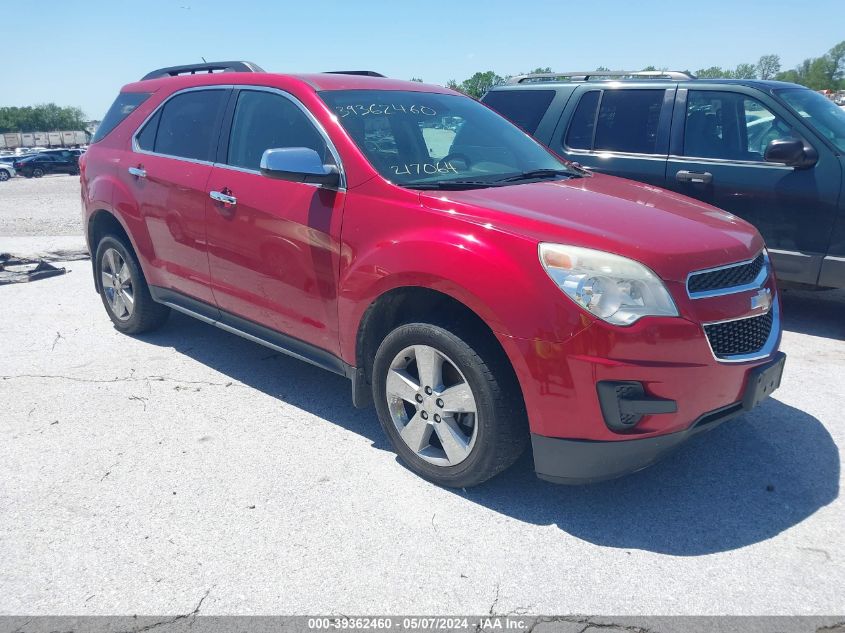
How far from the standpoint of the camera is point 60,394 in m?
4.55

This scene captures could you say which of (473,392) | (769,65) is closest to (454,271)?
(473,392)

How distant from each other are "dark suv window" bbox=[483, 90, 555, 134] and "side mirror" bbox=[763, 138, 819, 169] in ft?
7.10

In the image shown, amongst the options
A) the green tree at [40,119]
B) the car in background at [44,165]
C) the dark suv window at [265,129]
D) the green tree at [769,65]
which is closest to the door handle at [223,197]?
the dark suv window at [265,129]

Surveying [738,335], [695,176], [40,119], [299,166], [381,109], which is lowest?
[40,119]

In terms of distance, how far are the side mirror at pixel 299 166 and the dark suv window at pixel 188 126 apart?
102cm

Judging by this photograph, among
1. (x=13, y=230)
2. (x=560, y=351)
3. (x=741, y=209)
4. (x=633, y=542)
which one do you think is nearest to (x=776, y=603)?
(x=633, y=542)

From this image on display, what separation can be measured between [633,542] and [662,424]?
0.52 metres

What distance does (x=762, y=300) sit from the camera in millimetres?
3197

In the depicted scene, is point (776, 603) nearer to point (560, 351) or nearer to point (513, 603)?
point (513, 603)

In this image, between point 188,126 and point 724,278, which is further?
point 188,126

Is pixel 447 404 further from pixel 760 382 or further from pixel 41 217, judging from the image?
pixel 41 217

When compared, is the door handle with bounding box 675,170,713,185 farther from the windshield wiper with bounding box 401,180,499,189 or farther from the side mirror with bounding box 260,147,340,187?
the side mirror with bounding box 260,147,340,187

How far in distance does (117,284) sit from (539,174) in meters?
3.41

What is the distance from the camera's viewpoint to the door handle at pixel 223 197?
4.12 m
